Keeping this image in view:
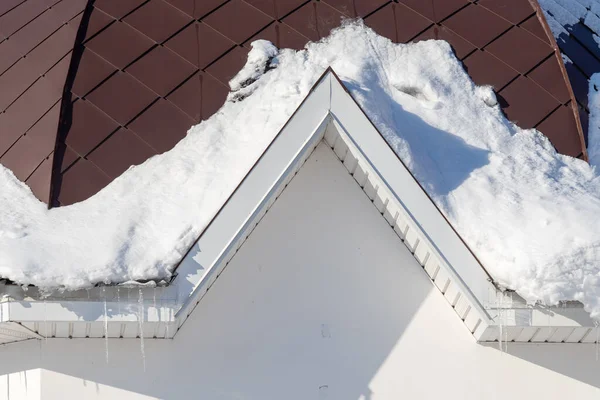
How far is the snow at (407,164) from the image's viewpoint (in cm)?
785

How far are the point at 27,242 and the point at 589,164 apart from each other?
3.75m

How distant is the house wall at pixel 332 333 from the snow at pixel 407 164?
1.67ft

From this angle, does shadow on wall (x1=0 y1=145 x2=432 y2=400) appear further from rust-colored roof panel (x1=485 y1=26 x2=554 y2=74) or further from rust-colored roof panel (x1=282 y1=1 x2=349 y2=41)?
rust-colored roof panel (x1=485 y1=26 x2=554 y2=74)

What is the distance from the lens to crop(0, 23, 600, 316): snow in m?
7.85

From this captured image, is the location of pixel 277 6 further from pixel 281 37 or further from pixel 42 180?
pixel 42 180

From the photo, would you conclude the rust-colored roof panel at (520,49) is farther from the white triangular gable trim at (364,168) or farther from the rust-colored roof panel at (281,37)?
the white triangular gable trim at (364,168)

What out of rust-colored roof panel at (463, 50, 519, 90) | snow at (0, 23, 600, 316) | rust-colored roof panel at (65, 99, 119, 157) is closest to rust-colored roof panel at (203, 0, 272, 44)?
snow at (0, 23, 600, 316)

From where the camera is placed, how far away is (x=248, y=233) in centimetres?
Answer: 836

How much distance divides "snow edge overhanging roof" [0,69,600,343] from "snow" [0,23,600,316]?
114 millimetres

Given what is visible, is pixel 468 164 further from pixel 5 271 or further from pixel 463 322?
pixel 5 271

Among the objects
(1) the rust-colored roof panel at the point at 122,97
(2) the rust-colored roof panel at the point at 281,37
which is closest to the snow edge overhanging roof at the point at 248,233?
(2) the rust-colored roof panel at the point at 281,37

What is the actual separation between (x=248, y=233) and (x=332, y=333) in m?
0.85

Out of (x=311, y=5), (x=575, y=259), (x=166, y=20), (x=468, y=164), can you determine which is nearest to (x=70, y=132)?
(x=166, y=20)

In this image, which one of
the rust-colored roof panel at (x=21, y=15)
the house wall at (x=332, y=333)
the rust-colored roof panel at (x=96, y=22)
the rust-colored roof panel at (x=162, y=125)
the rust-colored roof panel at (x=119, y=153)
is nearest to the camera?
the house wall at (x=332, y=333)
